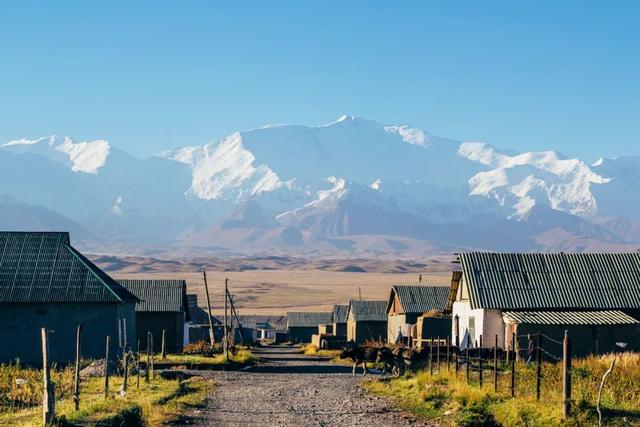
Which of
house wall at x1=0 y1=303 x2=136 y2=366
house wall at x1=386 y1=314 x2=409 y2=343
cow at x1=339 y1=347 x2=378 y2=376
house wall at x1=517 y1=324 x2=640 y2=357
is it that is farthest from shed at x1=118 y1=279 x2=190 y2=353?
house wall at x1=517 y1=324 x2=640 y2=357

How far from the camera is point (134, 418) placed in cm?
2222

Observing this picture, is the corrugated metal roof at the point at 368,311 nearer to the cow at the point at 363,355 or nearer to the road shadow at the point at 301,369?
the road shadow at the point at 301,369

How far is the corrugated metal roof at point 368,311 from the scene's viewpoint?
250ft

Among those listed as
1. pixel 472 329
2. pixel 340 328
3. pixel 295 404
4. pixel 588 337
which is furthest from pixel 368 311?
pixel 295 404

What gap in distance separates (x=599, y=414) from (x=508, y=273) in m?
28.5

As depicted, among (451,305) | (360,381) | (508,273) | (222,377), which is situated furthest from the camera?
(451,305)

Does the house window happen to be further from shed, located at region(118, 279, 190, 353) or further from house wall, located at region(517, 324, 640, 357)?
shed, located at region(118, 279, 190, 353)

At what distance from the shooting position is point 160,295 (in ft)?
203

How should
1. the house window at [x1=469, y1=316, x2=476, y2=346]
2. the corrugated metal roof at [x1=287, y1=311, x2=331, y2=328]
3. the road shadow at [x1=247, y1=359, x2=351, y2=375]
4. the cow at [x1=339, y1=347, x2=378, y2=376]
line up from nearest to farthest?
the cow at [x1=339, y1=347, x2=378, y2=376]
the road shadow at [x1=247, y1=359, x2=351, y2=375]
the house window at [x1=469, y1=316, x2=476, y2=346]
the corrugated metal roof at [x1=287, y1=311, x2=331, y2=328]

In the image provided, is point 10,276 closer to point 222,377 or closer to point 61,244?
point 61,244

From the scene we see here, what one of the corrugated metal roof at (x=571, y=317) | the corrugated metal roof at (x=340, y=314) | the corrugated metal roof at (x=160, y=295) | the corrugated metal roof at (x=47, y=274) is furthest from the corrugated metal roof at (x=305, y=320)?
the corrugated metal roof at (x=571, y=317)

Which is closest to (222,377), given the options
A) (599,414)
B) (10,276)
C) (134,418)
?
(10,276)

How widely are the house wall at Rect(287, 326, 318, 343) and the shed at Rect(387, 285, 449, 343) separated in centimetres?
3735

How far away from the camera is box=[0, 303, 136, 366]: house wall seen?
42.9 metres
